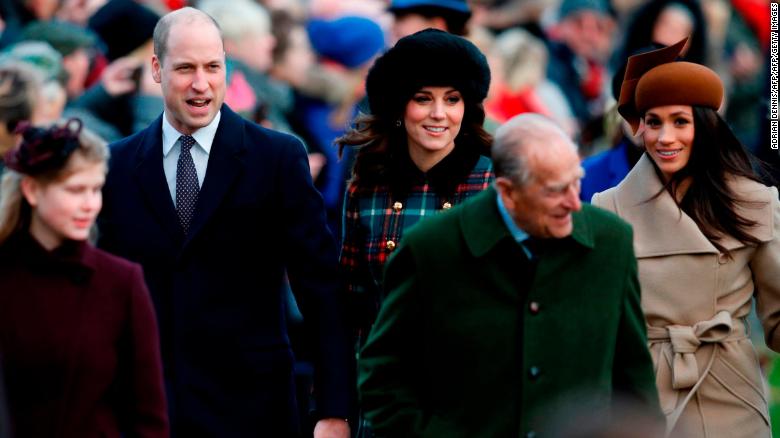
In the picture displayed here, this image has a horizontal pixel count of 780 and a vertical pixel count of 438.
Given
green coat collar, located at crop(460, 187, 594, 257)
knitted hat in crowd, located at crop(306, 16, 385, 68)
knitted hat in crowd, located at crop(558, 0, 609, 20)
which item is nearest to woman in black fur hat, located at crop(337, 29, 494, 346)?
green coat collar, located at crop(460, 187, 594, 257)

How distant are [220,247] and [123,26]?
4.46 m

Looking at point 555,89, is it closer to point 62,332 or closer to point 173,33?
point 173,33

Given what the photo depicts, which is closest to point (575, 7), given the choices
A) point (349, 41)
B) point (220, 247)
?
point (349, 41)

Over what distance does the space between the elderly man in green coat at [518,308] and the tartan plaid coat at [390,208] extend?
1.05m

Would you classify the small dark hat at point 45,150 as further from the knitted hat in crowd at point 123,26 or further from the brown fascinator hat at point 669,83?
the knitted hat in crowd at point 123,26

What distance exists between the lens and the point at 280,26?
1227 cm

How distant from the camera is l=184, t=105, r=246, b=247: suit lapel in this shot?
22.7ft

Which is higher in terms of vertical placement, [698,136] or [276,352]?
[698,136]

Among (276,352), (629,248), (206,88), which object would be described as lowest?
(276,352)

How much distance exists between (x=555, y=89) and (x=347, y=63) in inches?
164

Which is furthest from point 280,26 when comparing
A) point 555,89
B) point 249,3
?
point 555,89

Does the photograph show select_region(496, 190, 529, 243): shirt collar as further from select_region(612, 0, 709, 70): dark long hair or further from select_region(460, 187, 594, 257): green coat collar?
select_region(612, 0, 709, 70): dark long hair

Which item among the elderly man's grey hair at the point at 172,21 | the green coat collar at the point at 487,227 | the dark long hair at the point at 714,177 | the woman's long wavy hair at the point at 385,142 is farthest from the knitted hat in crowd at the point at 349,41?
the green coat collar at the point at 487,227

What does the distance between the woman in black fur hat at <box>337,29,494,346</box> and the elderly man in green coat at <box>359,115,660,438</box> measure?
42.0 inches
